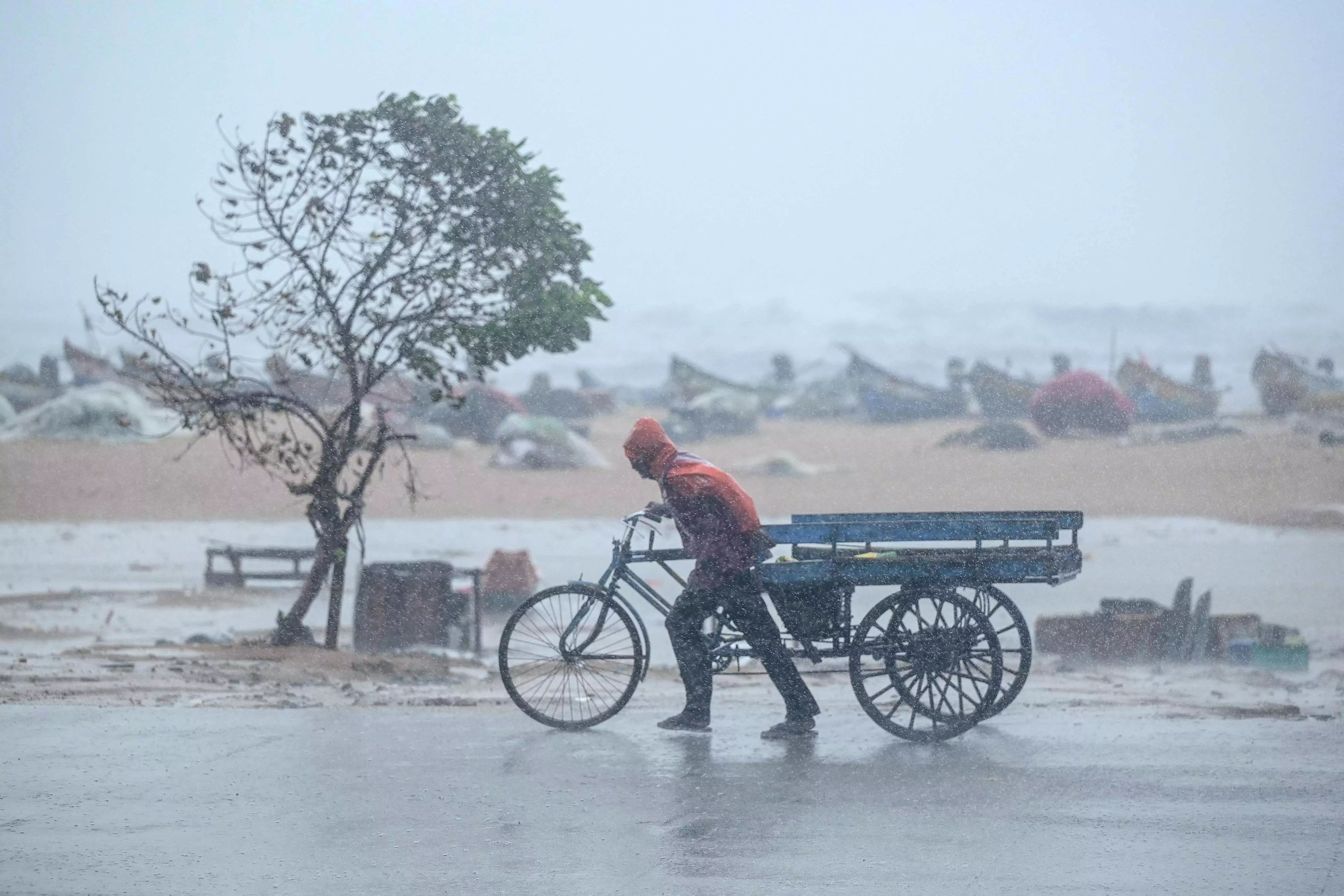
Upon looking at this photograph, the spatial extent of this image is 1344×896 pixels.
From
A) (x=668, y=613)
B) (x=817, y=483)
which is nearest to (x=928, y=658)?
(x=668, y=613)

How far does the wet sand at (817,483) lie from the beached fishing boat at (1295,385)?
92 cm

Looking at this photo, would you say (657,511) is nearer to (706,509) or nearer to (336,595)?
(706,509)

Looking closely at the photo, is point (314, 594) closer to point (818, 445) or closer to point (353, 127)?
point (353, 127)

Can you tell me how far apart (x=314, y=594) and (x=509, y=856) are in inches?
272

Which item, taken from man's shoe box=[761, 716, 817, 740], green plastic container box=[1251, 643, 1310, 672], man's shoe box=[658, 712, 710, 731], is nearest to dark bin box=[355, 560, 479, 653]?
man's shoe box=[658, 712, 710, 731]

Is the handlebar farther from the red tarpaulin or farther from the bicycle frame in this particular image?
the red tarpaulin

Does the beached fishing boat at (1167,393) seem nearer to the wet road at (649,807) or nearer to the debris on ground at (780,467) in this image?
the debris on ground at (780,467)

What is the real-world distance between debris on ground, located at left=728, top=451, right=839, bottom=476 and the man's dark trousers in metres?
30.0

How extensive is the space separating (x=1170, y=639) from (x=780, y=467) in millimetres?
24894

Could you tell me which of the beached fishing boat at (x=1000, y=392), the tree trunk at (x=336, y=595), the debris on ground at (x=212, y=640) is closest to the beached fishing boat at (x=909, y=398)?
the beached fishing boat at (x=1000, y=392)

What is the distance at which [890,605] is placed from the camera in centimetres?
719

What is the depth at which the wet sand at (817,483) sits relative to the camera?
31.8 meters

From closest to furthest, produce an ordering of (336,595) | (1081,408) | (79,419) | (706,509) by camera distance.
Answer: (706,509) < (336,595) < (79,419) < (1081,408)

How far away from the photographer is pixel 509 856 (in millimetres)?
5016
